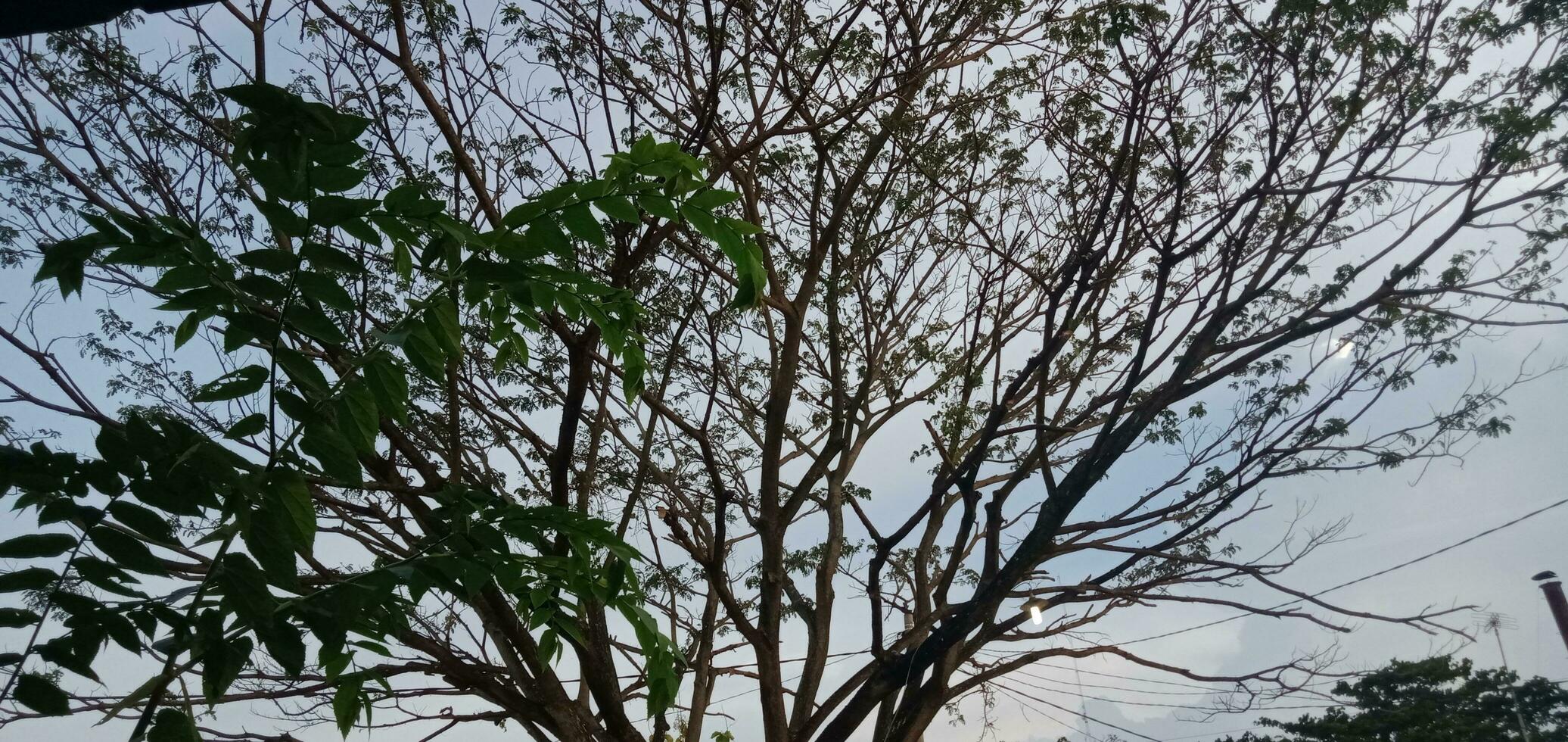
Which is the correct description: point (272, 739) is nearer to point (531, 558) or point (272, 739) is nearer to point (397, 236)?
point (531, 558)

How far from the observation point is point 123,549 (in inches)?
43.0

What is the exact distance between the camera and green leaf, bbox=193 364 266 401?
1.14 metres

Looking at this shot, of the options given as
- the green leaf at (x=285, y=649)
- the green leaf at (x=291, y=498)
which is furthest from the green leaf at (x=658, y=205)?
the green leaf at (x=285, y=649)

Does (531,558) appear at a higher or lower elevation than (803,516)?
lower

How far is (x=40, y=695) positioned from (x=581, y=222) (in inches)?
30.9

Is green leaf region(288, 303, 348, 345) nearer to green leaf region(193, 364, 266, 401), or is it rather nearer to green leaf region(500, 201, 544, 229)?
green leaf region(193, 364, 266, 401)

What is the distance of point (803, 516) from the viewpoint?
22.5 ft

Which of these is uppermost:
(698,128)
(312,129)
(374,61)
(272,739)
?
(374,61)

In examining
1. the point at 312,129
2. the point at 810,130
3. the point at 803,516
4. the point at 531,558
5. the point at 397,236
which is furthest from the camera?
the point at 803,516

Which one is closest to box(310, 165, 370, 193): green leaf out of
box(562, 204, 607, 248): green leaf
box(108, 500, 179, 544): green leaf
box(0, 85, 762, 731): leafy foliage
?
box(0, 85, 762, 731): leafy foliage

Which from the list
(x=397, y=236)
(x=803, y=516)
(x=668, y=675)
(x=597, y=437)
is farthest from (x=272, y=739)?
(x=397, y=236)

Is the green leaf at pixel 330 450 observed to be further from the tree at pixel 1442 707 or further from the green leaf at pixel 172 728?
the tree at pixel 1442 707

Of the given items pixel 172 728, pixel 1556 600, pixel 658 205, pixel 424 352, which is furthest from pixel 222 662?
pixel 1556 600

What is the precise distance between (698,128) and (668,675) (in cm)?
379
